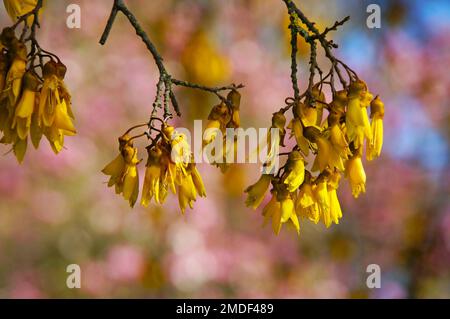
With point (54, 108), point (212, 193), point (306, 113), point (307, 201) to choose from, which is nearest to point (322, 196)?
point (307, 201)

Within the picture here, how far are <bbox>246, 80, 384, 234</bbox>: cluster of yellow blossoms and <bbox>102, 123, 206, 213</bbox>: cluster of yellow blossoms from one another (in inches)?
4.4

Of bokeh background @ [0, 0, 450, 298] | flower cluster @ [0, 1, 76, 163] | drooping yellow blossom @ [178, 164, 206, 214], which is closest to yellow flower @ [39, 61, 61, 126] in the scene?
flower cluster @ [0, 1, 76, 163]

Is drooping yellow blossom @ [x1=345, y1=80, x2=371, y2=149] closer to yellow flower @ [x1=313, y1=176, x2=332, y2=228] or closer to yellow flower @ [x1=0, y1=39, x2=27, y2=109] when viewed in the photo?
yellow flower @ [x1=313, y1=176, x2=332, y2=228]

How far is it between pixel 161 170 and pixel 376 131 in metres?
0.35

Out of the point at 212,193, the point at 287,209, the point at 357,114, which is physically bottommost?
the point at 287,209

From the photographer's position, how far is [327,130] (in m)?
1.00

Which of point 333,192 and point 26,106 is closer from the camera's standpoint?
point 26,106

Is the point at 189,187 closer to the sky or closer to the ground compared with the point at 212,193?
closer to the ground

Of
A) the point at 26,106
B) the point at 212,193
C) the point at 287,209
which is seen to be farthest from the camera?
the point at 212,193

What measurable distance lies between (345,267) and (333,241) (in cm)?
17

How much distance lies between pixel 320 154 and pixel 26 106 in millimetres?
403

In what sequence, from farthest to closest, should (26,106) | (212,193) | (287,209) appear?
(212,193), (287,209), (26,106)

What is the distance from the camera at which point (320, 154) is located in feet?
3.20

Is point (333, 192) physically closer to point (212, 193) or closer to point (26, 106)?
point (26, 106)
